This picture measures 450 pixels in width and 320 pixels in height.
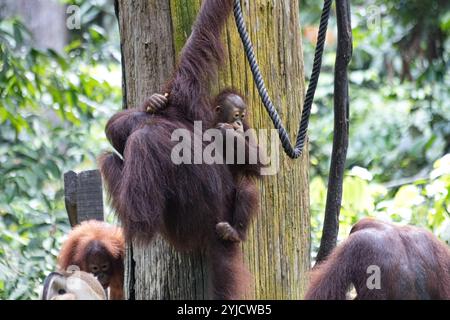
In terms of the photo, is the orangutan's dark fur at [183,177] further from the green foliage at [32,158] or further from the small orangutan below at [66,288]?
the green foliage at [32,158]

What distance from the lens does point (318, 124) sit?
25.9 ft

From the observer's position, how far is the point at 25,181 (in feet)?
16.4

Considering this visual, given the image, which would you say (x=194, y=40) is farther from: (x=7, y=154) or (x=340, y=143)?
(x=7, y=154)

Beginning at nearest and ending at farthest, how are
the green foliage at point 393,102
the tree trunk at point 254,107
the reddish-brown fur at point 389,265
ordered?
the reddish-brown fur at point 389,265, the tree trunk at point 254,107, the green foliage at point 393,102

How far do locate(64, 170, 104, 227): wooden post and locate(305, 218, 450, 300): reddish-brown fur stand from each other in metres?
1.58

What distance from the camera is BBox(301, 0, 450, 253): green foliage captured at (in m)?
6.50

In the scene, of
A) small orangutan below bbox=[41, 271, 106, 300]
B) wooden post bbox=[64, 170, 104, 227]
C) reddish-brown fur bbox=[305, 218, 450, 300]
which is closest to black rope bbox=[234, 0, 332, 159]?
→ reddish-brown fur bbox=[305, 218, 450, 300]

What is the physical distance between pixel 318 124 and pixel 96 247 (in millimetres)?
4374

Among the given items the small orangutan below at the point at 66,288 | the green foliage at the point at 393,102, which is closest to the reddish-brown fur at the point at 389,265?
the small orangutan below at the point at 66,288

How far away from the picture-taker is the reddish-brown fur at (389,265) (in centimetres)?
247

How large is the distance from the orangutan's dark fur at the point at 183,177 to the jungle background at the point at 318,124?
1.76m

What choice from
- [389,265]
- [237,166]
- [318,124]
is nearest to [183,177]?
[237,166]

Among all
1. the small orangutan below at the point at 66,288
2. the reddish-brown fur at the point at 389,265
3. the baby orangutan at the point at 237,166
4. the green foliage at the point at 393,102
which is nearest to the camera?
the small orangutan below at the point at 66,288
